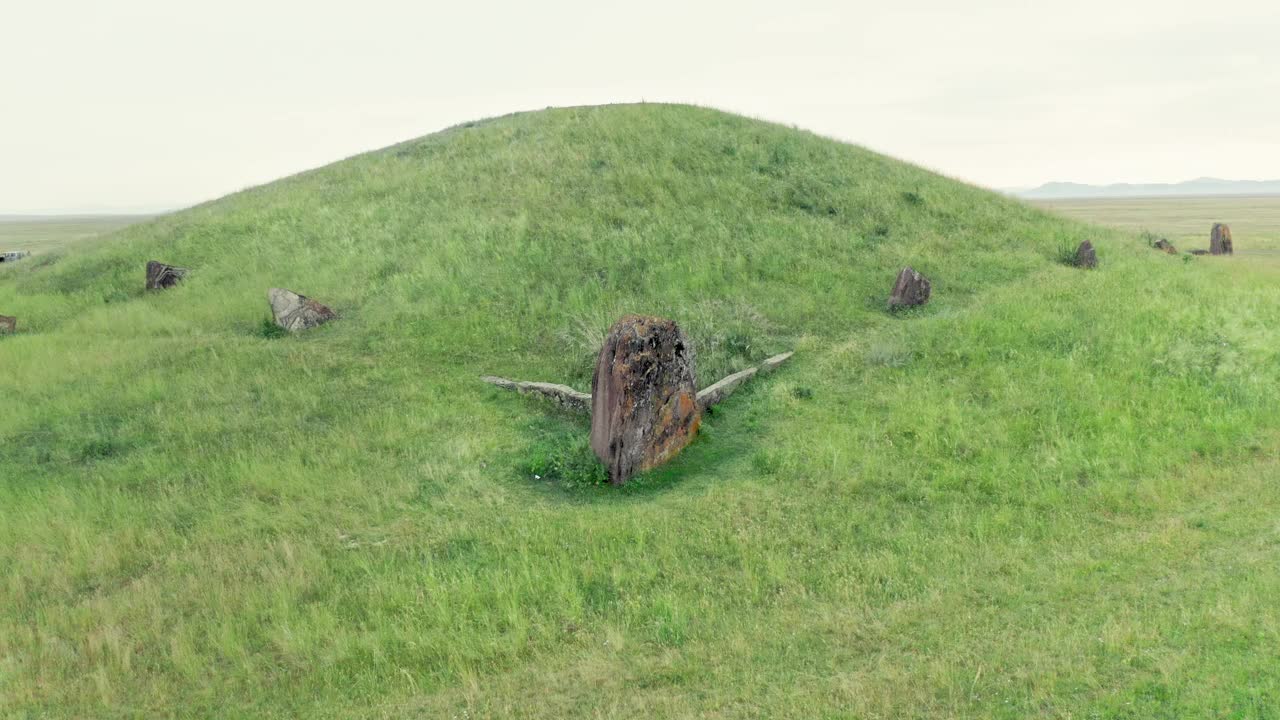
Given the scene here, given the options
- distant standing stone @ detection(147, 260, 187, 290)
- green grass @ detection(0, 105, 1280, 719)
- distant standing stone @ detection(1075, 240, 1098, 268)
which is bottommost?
green grass @ detection(0, 105, 1280, 719)

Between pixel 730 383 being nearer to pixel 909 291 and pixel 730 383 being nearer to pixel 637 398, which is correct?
pixel 637 398

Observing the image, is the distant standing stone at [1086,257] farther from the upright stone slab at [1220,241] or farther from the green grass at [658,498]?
the upright stone slab at [1220,241]

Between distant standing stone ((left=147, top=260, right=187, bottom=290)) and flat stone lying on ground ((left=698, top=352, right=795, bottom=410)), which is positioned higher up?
distant standing stone ((left=147, top=260, right=187, bottom=290))

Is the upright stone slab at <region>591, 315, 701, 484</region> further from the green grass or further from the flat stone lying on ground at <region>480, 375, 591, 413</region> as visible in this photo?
the flat stone lying on ground at <region>480, 375, 591, 413</region>

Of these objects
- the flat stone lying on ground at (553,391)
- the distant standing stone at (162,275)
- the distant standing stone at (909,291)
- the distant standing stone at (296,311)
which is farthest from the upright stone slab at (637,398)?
the distant standing stone at (162,275)

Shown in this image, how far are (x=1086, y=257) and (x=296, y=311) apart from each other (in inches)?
990

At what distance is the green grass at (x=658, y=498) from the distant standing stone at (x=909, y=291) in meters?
0.79

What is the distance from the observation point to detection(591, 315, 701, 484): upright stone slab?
11.8 metres

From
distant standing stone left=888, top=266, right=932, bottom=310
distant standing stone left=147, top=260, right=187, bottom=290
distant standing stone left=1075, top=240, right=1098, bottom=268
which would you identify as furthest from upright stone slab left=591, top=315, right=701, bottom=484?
distant standing stone left=147, top=260, right=187, bottom=290

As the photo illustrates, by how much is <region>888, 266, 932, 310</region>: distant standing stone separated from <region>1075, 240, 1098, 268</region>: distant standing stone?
750 cm

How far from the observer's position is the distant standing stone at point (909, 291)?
20.9m

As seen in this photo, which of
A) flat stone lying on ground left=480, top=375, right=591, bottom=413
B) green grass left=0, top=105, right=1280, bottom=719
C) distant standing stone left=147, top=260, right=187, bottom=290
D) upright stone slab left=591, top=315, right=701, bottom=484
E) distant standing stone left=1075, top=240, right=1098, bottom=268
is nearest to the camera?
green grass left=0, top=105, right=1280, bottom=719

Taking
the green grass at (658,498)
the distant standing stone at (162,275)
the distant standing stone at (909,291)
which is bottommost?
the green grass at (658,498)

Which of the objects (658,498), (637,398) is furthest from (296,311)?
(658,498)
